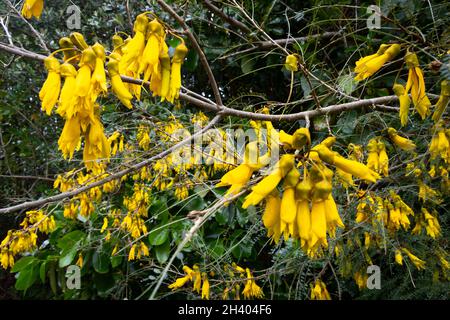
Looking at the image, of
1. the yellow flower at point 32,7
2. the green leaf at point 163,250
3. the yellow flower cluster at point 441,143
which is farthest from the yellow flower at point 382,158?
the green leaf at point 163,250

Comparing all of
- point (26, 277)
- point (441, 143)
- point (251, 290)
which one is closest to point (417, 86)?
point (441, 143)

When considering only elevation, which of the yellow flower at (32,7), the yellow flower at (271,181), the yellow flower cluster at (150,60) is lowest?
the yellow flower at (271,181)

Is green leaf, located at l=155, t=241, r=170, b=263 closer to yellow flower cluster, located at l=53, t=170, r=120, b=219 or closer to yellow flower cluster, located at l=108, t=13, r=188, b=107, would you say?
yellow flower cluster, located at l=53, t=170, r=120, b=219

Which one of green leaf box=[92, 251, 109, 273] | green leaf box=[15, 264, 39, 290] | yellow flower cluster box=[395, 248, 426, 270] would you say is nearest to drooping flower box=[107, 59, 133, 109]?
yellow flower cluster box=[395, 248, 426, 270]

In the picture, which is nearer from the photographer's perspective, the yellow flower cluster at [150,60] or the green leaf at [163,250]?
the yellow flower cluster at [150,60]

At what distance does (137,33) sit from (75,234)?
181cm

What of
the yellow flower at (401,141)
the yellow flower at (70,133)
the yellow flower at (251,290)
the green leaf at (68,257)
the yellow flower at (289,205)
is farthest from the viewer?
the green leaf at (68,257)

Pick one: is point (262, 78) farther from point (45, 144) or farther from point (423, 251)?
point (45, 144)

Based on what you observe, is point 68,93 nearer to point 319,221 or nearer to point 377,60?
point 319,221

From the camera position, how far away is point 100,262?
224 centimetres

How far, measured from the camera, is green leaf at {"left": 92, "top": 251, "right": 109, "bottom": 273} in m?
2.23

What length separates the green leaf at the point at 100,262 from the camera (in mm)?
2232

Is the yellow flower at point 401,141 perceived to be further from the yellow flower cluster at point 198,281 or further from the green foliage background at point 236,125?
the yellow flower cluster at point 198,281
